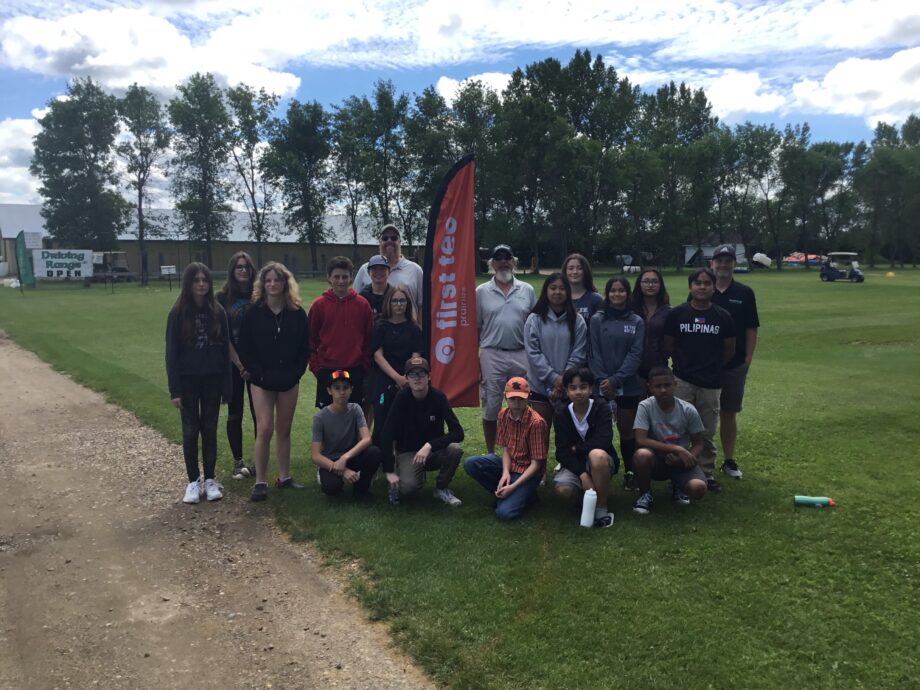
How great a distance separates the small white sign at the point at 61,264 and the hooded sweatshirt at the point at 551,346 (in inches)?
2103

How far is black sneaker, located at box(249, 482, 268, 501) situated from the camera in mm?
6023

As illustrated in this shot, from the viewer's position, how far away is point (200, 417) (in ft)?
20.2

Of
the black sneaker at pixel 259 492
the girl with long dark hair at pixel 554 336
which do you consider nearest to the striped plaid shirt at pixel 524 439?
the girl with long dark hair at pixel 554 336

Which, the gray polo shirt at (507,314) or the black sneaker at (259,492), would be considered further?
the gray polo shirt at (507,314)

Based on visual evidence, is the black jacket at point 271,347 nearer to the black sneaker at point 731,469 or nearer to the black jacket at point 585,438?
the black jacket at point 585,438

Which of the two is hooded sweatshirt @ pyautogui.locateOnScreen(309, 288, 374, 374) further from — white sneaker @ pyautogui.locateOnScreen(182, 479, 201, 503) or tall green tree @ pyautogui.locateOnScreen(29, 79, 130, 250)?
tall green tree @ pyautogui.locateOnScreen(29, 79, 130, 250)

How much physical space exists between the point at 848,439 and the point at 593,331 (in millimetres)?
3987

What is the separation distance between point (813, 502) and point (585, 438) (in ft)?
6.67

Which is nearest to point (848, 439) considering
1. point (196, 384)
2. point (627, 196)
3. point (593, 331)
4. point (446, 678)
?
point (593, 331)

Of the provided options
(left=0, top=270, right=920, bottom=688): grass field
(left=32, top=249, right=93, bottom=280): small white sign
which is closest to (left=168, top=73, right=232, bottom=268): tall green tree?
(left=32, top=249, right=93, bottom=280): small white sign

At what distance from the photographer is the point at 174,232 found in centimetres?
6438

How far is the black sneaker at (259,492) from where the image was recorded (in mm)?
6023

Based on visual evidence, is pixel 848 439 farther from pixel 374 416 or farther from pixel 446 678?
pixel 446 678

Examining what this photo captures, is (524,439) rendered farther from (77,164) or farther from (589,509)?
(77,164)
